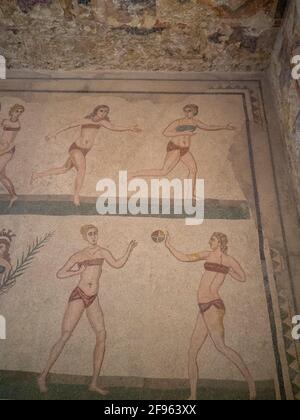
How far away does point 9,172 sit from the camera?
390cm

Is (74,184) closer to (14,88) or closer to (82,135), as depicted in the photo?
(82,135)

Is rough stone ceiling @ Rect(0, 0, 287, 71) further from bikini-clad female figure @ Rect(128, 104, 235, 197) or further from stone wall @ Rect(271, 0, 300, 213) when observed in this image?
bikini-clad female figure @ Rect(128, 104, 235, 197)

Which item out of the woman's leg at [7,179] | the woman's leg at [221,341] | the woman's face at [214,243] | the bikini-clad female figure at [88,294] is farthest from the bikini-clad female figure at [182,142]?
the woman's leg at [221,341]

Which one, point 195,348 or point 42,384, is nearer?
point 42,384

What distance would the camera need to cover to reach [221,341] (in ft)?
9.72

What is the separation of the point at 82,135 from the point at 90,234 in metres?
1.21

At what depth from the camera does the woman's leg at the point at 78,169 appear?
12.3 feet

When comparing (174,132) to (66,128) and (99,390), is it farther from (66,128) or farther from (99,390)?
(99,390)

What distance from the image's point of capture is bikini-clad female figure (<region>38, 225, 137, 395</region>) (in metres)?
2.90

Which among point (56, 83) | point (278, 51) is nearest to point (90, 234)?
point (56, 83)

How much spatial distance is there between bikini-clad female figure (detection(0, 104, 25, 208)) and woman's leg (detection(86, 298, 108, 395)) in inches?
51.9

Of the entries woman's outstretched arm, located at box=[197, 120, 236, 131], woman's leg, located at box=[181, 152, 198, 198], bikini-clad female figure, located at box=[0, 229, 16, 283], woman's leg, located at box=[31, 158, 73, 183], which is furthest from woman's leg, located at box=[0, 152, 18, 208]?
woman's outstretched arm, located at box=[197, 120, 236, 131]

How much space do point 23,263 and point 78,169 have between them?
109 centimetres

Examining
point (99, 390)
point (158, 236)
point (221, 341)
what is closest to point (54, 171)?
point (158, 236)
